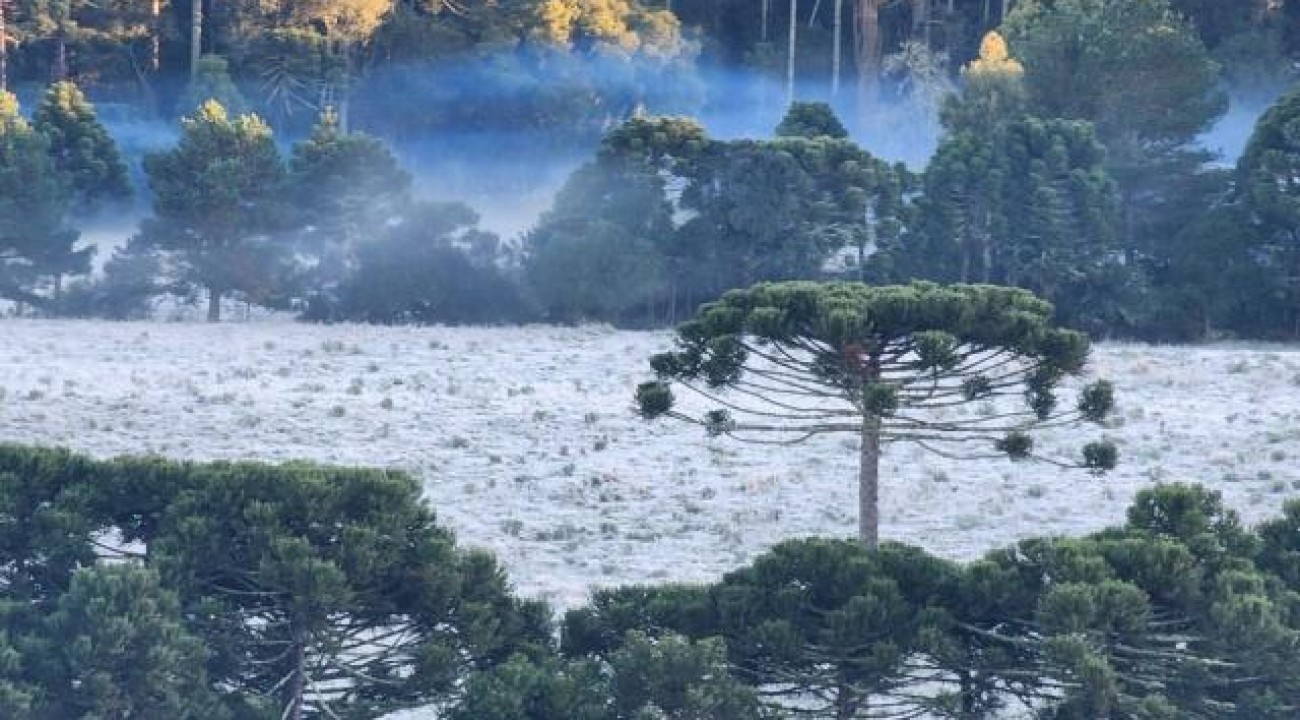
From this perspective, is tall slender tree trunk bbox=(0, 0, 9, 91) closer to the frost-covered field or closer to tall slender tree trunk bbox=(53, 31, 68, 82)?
tall slender tree trunk bbox=(53, 31, 68, 82)

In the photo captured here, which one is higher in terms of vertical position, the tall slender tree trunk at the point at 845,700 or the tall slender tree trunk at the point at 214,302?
the tall slender tree trunk at the point at 214,302

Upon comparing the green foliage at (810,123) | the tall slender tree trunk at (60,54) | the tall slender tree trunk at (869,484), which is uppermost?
the tall slender tree trunk at (60,54)

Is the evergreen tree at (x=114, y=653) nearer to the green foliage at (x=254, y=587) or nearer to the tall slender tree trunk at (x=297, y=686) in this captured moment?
the green foliage at (x=254, y=587)

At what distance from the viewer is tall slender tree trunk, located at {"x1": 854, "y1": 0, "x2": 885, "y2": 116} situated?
51969mm

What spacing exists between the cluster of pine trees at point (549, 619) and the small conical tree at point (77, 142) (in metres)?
26.1

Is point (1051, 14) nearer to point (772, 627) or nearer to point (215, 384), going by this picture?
point (215, 384)

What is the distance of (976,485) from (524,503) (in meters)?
4.39

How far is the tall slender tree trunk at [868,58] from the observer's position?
5197cm

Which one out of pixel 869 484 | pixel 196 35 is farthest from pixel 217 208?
pixel 869 484

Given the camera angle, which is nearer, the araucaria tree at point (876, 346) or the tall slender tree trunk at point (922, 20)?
the araucaria tree at point (876, 346)

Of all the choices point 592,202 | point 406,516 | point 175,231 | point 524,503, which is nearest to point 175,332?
point 175,231

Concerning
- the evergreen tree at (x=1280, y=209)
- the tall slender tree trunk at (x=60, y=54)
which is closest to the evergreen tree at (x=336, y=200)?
the tall slender tree trunk at (x=60, y=54)

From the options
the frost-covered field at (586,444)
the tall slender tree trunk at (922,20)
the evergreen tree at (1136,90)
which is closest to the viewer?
the frost-covered field at (586,444)

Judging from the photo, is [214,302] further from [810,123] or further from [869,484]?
[869,484]
